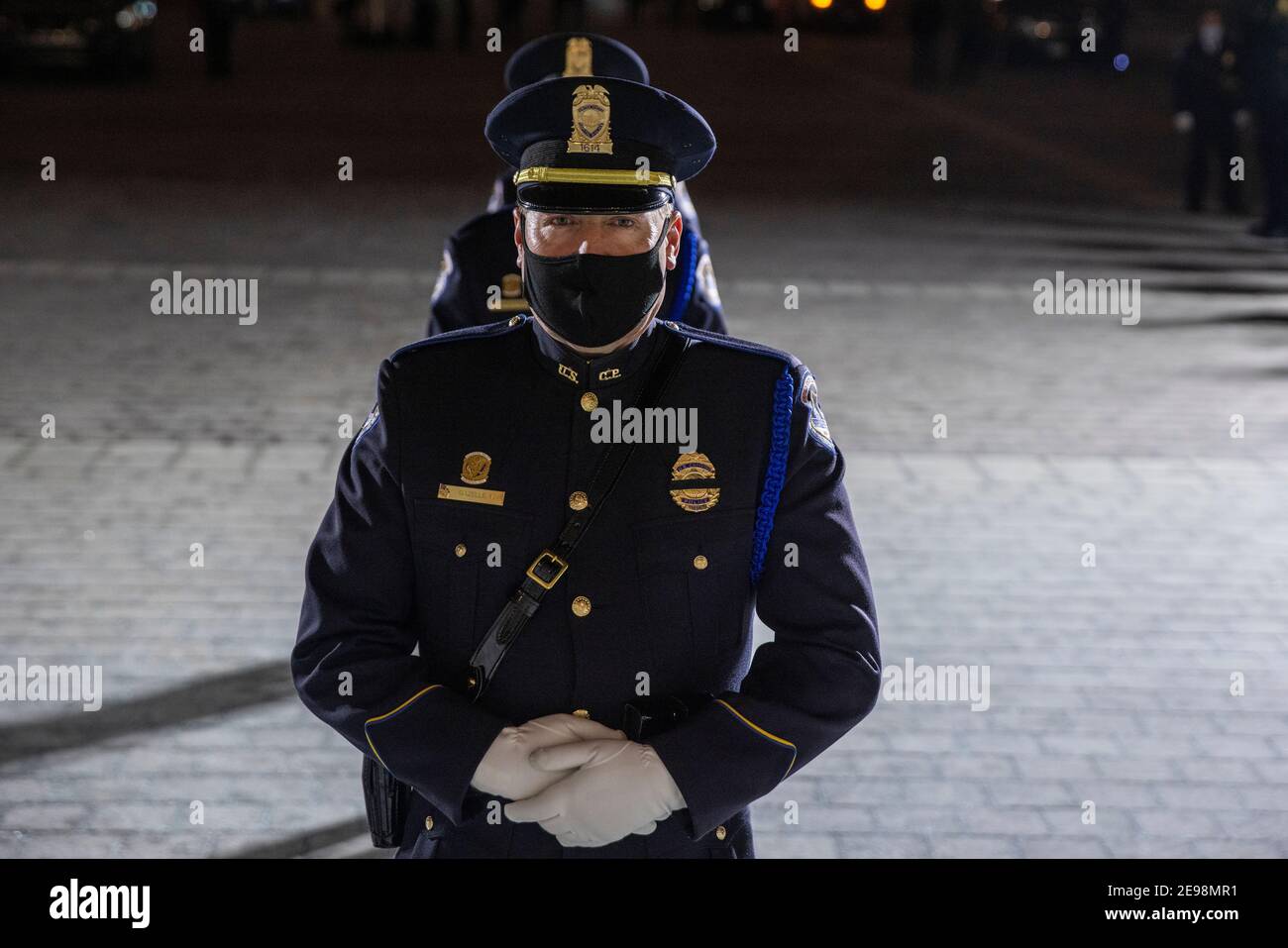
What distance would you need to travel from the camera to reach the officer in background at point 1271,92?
1425 centimetres

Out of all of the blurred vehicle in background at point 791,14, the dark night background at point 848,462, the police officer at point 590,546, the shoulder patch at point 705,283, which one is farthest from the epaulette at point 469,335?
the blurred vehicle in background at point 791,14

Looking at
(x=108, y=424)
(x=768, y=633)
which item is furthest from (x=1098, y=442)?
(x=108, y=424)

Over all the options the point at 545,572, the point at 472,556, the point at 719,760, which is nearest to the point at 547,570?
the point at 545,572

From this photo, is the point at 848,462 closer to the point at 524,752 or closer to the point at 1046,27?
the point at 524,752

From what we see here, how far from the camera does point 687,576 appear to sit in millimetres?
2508

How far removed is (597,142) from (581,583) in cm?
68

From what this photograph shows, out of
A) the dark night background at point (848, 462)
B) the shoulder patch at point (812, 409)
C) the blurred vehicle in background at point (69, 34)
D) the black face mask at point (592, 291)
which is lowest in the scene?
the dark night background at point (848, 462)

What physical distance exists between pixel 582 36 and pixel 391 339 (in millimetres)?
5174

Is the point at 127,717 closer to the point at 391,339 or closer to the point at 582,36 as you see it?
the point at 582,36

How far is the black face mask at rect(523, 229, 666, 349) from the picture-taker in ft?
8.10

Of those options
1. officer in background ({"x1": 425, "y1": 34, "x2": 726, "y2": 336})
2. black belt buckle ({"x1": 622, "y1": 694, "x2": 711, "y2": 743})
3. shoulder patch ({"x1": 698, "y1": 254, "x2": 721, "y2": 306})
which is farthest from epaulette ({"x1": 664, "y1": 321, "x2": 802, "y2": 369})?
shoulder patch ({"x1": 698, "y1": 254, "x2": 721, "y2": 306})

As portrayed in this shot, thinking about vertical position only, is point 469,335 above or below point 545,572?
above

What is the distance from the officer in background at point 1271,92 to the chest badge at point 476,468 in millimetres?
13409

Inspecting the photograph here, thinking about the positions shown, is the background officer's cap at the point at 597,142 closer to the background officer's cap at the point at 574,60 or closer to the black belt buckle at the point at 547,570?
the black belt buckle at the point at 547,570
